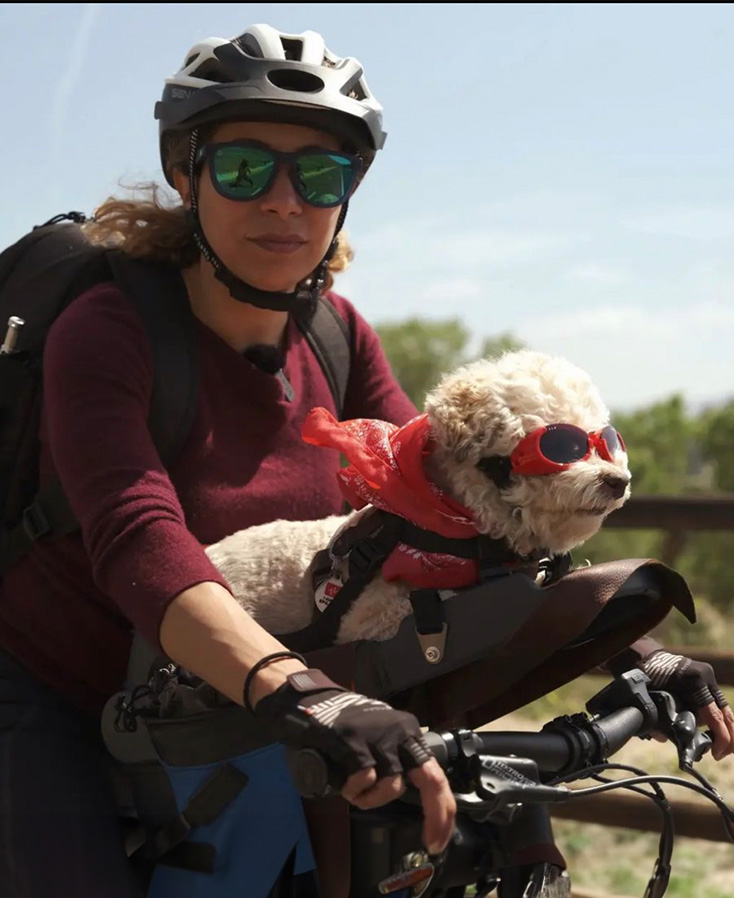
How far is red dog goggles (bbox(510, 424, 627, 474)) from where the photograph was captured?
82.6 inches

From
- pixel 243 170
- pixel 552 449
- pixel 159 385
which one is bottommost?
pixel 552 449

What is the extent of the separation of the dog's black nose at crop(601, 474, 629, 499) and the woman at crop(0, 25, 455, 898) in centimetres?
67

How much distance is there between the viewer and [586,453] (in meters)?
2.12

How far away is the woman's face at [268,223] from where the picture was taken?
99.4 inches

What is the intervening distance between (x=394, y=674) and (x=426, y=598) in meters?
0.14

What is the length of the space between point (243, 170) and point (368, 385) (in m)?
0.70

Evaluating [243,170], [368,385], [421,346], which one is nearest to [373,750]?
[243,170]

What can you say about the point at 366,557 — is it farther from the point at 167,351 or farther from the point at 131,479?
the point at 167,351

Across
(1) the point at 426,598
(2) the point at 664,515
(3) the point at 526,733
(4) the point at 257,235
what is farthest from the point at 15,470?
(2) the point at 664,515

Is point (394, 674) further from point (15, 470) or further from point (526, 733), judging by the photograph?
point (15, 470)

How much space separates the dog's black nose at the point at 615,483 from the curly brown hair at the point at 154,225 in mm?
1122

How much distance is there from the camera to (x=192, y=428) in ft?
8.09

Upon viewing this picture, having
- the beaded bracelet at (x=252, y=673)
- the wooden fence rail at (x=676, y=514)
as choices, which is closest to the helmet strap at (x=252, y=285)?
the beaded bracelet at (x=252, y=673)

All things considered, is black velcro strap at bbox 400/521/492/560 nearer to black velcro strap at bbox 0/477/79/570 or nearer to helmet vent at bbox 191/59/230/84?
black velcro strap at bbox 0/477/79/570
